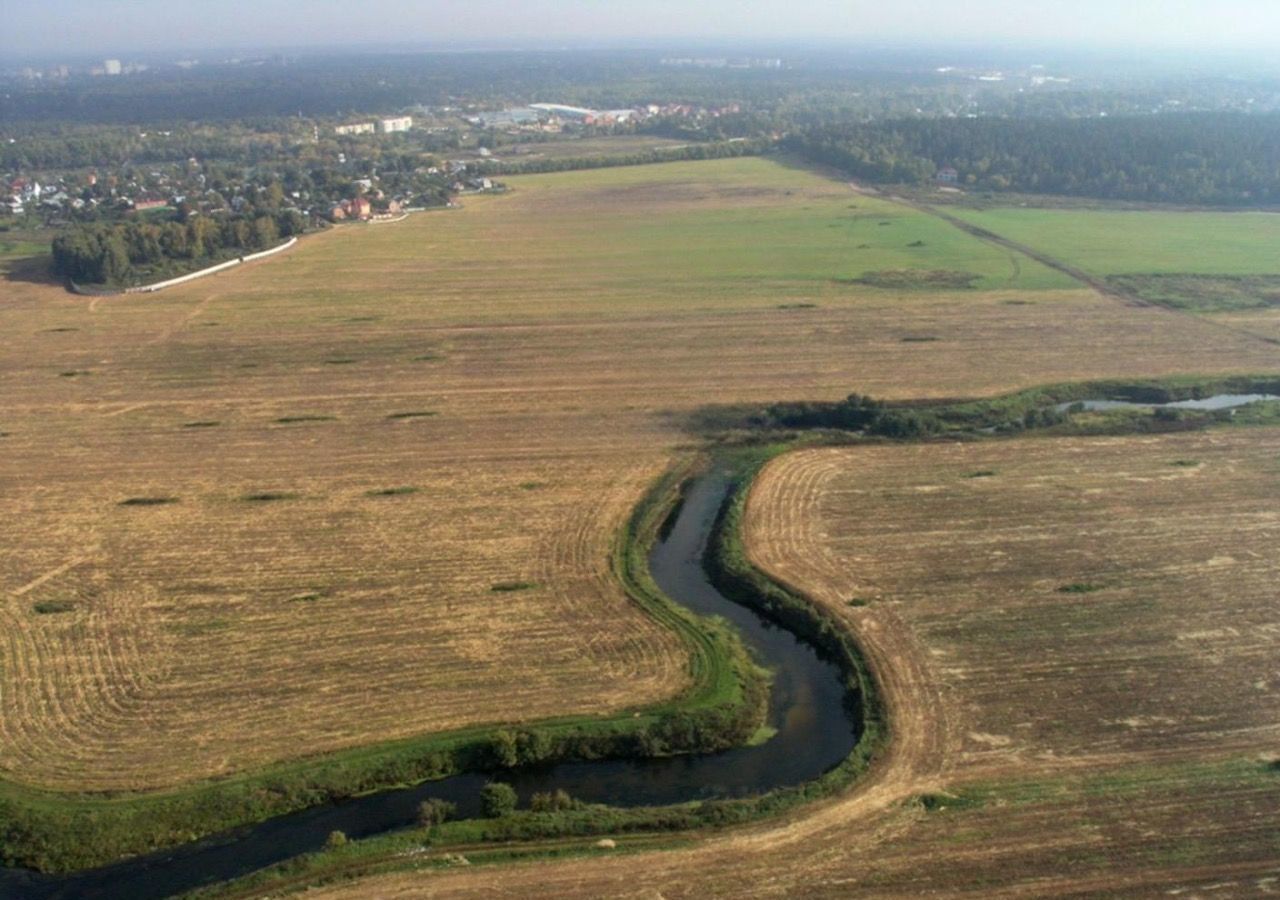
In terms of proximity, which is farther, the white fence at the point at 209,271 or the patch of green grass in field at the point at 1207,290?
the white fence at the point at 209,271

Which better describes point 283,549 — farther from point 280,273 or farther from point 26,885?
point 280,273

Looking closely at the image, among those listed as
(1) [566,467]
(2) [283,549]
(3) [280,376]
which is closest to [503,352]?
(3) [280,376]

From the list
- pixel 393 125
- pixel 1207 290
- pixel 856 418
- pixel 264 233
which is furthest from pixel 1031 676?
pixel 393 125

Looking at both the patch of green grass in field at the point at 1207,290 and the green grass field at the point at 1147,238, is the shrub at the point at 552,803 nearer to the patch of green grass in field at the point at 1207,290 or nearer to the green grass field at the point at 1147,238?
the patch of green grass in field at the point at 1207,290

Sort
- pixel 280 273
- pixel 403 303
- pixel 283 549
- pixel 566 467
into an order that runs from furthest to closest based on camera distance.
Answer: pixel 280 273 < pixel 403 303 < pixel 566 467 < pixel 283 549

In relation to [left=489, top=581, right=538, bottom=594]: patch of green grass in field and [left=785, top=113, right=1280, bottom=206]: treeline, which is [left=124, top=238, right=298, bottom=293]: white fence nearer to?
[left=489, top=581, right=538, bottom=594]: patch of green grass in field

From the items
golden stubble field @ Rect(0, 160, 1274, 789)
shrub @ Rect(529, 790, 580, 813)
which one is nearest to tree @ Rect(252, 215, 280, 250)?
golden stubble field @ Rect(0, 160, 1274, 789)

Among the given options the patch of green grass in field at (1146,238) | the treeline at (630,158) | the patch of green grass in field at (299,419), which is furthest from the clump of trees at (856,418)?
the treeline at (630,158)
